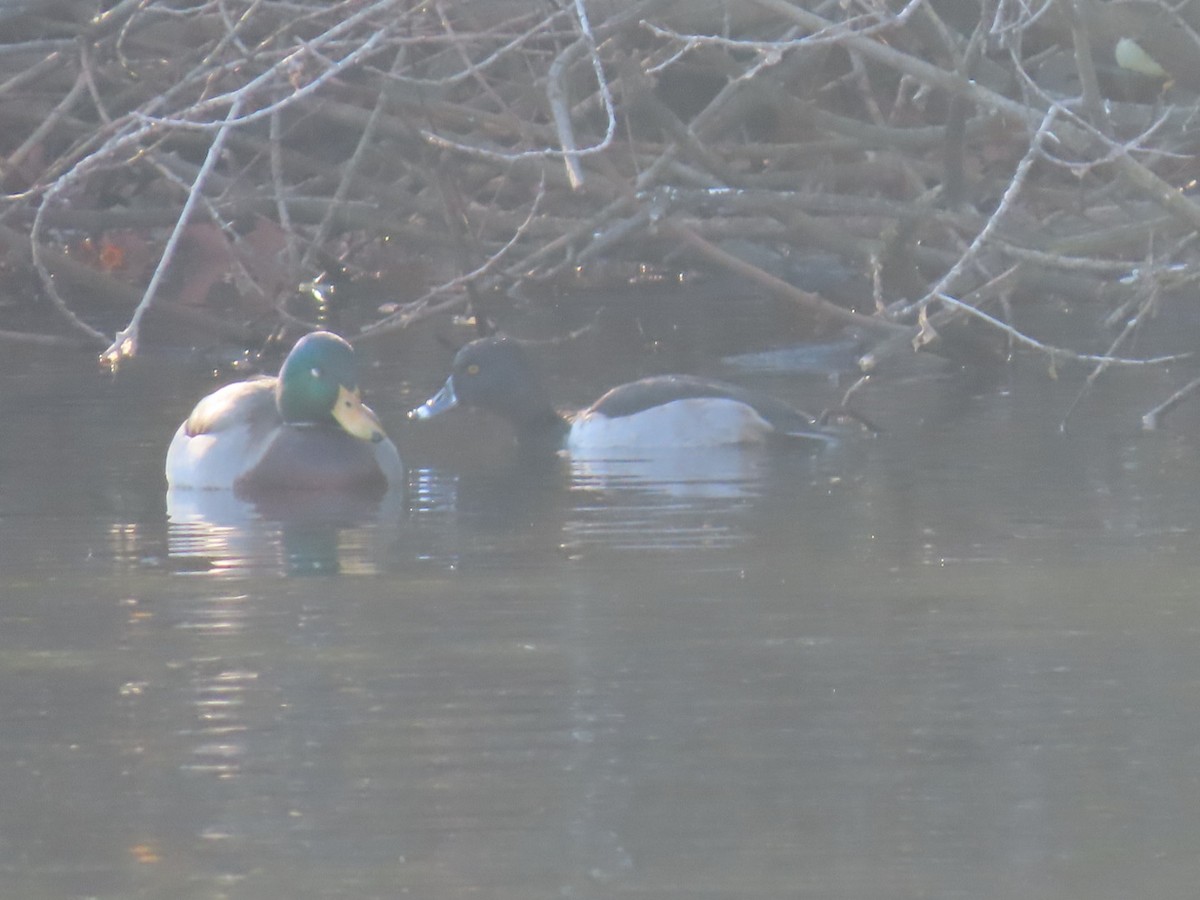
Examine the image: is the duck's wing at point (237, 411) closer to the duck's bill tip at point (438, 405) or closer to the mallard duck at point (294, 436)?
the mallard duck at point (294, 436)

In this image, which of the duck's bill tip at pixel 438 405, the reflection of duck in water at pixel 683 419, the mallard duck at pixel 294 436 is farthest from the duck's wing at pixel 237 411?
the reflection of duck in water at pixel 683 419

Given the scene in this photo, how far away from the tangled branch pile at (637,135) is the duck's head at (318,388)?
62 cm

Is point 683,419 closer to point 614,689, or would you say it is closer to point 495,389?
→ point 495,389

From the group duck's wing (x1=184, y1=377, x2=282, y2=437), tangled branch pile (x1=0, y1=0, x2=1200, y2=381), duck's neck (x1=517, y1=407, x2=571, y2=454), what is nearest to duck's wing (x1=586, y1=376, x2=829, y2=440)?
tangled branch pile (x1=0, y1=0, x2=1200, y2=381)

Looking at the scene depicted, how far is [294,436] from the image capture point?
973 cm

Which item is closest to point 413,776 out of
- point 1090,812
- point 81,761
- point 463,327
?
point 81,761

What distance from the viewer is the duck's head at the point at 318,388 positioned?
10031 mm

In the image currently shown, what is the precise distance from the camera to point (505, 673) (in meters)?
5.85

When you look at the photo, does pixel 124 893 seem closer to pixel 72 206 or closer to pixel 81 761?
pixel 81 761

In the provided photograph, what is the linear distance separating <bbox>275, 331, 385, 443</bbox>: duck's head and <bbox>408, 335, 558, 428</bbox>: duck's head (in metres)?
1.43

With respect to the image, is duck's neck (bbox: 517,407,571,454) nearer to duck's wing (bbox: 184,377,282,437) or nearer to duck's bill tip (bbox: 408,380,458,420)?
duck's bill tip (bbox: 408,380,458,420)

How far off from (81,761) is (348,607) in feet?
5.59

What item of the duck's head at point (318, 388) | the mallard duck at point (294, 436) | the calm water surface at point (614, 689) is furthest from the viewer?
the duck's head at point (318, 388)

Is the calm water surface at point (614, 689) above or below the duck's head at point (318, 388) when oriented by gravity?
below
